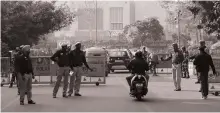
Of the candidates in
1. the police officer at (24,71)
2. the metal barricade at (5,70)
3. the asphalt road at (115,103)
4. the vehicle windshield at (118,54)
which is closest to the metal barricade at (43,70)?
the metal barricade at (5,70)

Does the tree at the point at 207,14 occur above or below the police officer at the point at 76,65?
above

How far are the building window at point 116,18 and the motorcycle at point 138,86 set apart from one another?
146732 mm

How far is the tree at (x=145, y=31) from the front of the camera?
7319cm

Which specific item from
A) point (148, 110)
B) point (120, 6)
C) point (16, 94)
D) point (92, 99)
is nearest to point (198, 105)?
point (148, 110)

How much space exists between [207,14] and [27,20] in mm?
16334

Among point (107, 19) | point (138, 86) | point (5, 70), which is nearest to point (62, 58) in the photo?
point (138, 86)

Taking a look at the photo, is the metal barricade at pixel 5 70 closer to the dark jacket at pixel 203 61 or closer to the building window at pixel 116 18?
the dark jacket at pixel 203 61

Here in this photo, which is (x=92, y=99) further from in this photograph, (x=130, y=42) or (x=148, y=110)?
(x=130, y=42)

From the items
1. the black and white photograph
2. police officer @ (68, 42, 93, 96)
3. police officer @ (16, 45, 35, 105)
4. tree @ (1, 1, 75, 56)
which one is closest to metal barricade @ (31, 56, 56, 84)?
the black and white photograph

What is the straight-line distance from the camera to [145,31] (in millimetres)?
73812

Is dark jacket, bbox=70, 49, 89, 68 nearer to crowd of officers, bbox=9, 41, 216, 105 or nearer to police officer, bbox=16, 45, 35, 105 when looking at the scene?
crowd of officers, bbox=9, 41, 216, 105

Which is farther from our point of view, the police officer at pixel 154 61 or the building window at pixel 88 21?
the building window at pixel 88 21

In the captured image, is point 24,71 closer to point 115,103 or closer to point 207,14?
point 115,103

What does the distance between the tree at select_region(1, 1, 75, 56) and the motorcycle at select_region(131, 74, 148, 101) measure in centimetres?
1975
